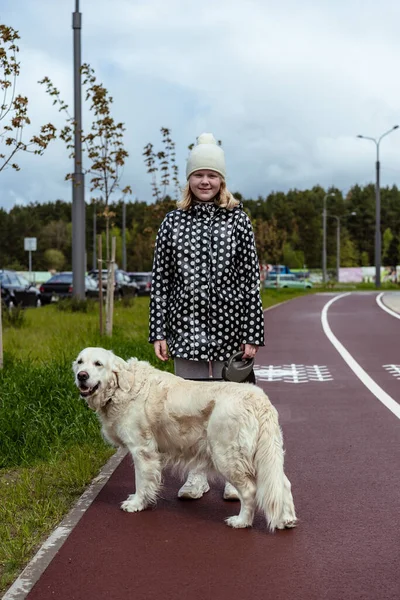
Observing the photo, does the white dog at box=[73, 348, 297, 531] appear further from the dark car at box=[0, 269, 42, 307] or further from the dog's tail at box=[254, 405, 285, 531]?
the dark car at box=[0, 269, 42, 307]

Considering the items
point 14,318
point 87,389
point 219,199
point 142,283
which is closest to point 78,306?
point 14,318

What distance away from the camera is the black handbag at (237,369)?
532cm

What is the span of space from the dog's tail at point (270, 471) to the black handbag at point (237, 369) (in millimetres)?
632

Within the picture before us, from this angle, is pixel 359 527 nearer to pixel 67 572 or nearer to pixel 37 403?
pixel 67 572

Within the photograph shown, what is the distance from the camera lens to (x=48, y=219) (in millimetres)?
141875

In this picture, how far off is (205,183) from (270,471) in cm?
185

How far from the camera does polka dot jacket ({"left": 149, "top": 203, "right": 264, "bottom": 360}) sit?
539cm

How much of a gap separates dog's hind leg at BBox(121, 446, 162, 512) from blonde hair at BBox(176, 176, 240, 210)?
1544mm

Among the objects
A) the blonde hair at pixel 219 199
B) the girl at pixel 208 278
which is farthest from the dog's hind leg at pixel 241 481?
the blonde hair at pixel 219 199

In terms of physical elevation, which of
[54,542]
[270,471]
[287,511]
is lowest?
[54,542]

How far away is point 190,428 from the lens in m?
4.96

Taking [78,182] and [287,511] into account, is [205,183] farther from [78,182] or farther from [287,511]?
[78,182]

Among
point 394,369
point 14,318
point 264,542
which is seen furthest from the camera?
point 14,318

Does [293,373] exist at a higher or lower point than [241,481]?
lower
